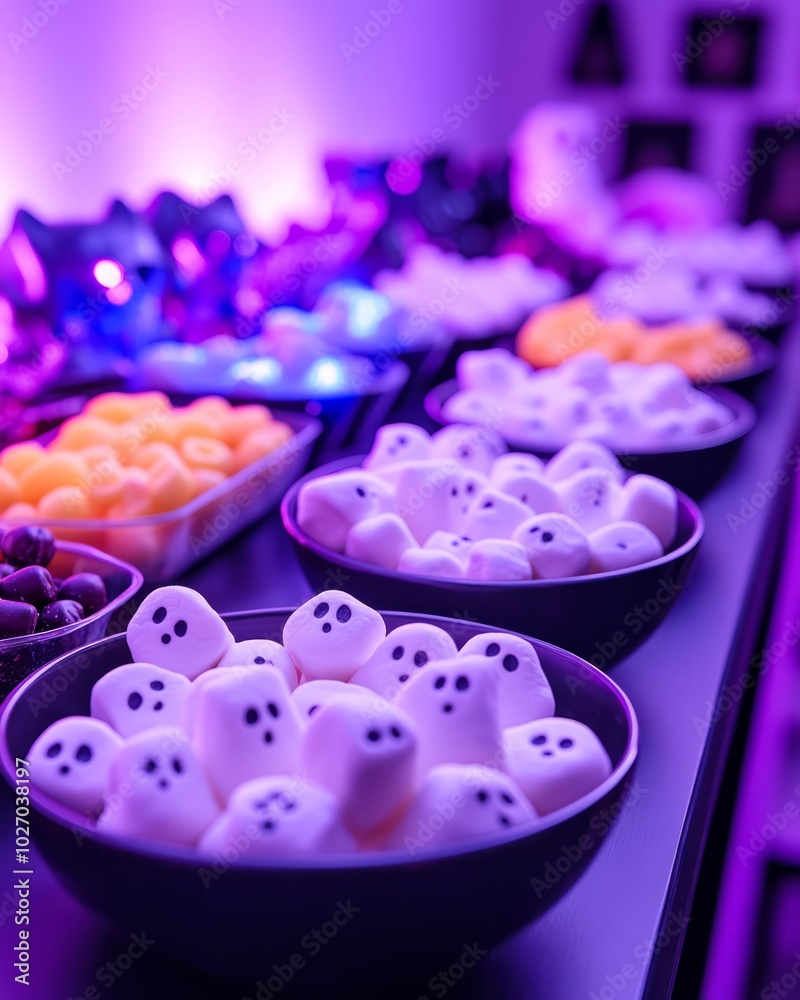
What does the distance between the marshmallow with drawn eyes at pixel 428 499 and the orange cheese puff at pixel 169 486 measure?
25 centimetres

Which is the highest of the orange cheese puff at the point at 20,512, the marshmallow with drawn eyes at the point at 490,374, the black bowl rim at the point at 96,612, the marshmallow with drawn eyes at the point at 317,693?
the marshmallow with drawn eyes at the point at 317,693

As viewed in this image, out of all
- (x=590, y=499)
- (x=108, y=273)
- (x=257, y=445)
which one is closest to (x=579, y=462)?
(x=590, y=499)

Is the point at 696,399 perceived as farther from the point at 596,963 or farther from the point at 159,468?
the point at 596,963

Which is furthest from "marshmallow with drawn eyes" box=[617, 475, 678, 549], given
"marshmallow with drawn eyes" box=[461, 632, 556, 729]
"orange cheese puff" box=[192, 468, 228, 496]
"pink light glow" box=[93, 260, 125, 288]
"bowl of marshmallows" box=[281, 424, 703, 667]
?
"pink light glow" box=[93, 260, 125, 288]

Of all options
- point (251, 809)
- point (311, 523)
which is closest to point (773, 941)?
point (311, 523)

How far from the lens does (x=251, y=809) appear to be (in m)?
0.53

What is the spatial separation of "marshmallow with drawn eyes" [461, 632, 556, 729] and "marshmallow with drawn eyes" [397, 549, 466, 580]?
0.59 ft

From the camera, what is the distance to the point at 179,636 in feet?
2.33

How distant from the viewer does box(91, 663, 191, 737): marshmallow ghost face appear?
0.64 metres

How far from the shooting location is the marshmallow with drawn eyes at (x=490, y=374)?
154cm

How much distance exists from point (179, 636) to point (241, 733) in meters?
0.16

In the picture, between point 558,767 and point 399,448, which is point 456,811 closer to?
→ point 558,767

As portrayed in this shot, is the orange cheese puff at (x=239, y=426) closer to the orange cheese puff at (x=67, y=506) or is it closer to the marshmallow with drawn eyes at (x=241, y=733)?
the orange cheese puff at (x=67, y=506)

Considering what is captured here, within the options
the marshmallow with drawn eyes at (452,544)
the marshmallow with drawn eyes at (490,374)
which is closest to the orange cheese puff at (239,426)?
the marshmallow with drawn eyes at (490,374)
